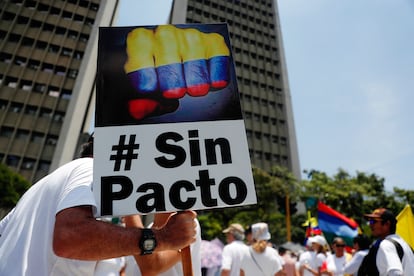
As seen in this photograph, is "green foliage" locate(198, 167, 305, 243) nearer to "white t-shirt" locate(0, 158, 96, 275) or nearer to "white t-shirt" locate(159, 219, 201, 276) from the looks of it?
"white t-shirt" locate(159, 219, 201, 276)

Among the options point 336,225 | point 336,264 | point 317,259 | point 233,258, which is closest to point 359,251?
point 336,264

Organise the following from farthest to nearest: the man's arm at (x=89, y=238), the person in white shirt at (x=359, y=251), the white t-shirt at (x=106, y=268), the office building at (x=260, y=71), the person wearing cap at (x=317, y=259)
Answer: the office building at (x=260, y=71)
the person wearing cap at (x=317, y=259)
the person in white shirt at (x=359, y=251)
the white t-shirt at (x=106, y=268)
the man's arm at (x=89, y=238)

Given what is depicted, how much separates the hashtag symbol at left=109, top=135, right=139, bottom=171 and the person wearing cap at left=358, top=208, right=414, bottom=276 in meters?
2.64

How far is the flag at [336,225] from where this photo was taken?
306 inches

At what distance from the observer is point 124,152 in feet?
4.28

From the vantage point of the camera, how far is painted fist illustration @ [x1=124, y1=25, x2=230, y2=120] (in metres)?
1.43

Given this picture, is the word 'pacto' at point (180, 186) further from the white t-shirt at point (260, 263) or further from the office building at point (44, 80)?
the office building at point (44, 80)

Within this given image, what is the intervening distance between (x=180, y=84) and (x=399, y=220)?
12.8 feet

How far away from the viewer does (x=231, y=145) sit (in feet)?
4.68

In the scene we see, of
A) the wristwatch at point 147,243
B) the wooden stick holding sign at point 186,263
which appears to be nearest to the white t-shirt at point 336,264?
the wooden stick holding sign at point 186,263

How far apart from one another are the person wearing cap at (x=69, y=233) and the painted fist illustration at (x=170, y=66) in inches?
17.5

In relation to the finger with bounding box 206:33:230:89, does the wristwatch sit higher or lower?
lower

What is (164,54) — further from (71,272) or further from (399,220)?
(399,220)

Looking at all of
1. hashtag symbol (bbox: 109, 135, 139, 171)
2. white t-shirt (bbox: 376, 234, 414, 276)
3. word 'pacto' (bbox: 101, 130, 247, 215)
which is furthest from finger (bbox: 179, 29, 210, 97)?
white t-shirt (bbox: 376, 234, 414, 276)
